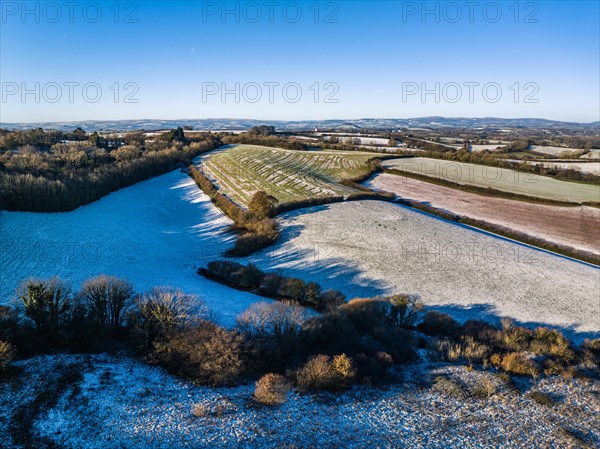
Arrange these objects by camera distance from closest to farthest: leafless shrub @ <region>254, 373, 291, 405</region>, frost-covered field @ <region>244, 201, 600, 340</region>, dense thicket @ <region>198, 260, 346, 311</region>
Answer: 1. leafless shrub @ <region>254, 373, 291, 405</region>
2. dense thicket @ <region>198, 260, 346, 311</region>
3. frost-covered field @ <region>244, 201, 600, 340</region>

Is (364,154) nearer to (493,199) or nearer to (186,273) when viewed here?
(493,199)

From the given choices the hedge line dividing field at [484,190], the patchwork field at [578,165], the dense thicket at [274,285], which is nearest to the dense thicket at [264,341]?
the dense thicket at [274,285]

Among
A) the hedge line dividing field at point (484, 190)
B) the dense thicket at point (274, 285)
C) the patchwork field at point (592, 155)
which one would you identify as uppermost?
the patchwork field at point (592, 155)

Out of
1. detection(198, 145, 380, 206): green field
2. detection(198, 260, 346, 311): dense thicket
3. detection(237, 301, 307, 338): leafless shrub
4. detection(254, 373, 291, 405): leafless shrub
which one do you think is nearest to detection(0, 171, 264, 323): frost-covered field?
detection(198, 260, 346, 311): dense thicket

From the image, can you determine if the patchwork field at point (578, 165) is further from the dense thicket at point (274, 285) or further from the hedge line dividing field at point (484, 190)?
the dense thicket at point (274, 285)

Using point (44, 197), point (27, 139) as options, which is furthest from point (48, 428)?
point (27, 139)

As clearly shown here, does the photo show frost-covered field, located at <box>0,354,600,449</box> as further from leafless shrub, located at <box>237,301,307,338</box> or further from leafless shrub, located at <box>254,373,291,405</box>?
leafless shrub, located at <box>237,301,307,338</box>
